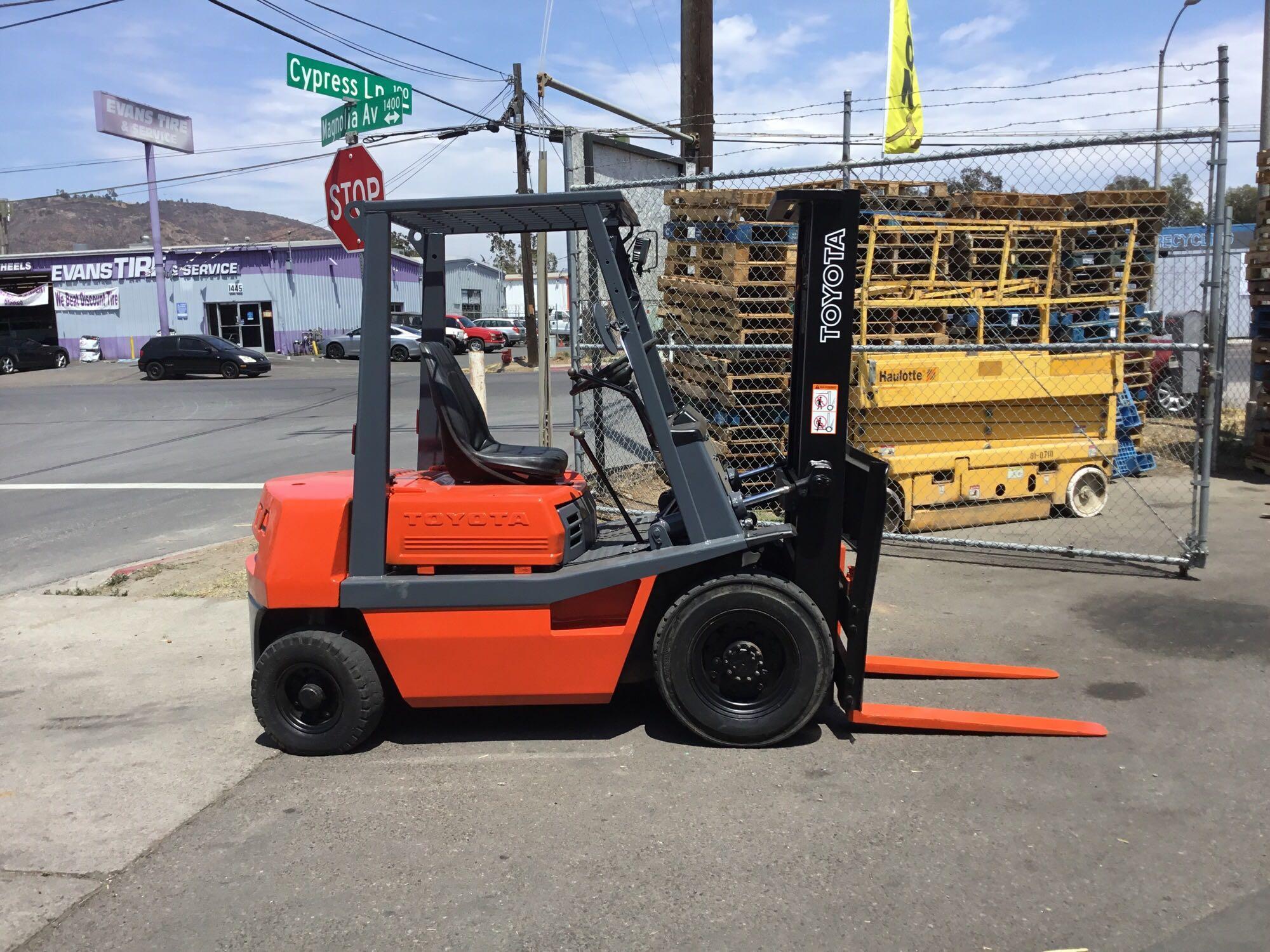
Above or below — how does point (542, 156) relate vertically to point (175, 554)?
above

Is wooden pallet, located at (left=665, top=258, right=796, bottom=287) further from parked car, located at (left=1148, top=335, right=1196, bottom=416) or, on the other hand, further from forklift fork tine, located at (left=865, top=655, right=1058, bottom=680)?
parked car, located at (left=1148, top=335, right=1196, bottom=416)

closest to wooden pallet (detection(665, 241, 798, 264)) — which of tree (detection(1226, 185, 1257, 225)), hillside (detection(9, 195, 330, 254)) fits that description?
tree (detection(1226, 185, 1257, 225))

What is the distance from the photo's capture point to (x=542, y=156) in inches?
365

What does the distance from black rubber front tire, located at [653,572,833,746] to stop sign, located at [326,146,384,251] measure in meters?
4.08

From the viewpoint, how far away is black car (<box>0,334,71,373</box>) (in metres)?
39.7

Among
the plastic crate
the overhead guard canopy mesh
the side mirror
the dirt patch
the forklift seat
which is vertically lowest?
the dirt patch

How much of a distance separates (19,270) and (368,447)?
5430 cm

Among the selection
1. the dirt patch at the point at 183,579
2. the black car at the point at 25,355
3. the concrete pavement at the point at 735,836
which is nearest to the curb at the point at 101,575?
the dirt patch at the point at 183,579

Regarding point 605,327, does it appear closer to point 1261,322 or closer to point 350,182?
point 350,182

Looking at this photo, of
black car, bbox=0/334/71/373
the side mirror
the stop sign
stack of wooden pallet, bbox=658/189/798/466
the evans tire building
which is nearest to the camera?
the side mirror

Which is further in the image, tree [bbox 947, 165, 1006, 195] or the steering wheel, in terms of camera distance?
tree [bbox 947, 165, 1006, 195]

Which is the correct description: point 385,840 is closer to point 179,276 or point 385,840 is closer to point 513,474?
point 513,474

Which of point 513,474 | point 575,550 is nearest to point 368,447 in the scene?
point 513,474

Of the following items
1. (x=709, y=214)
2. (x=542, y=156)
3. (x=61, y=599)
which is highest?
(x=542, y=156)
